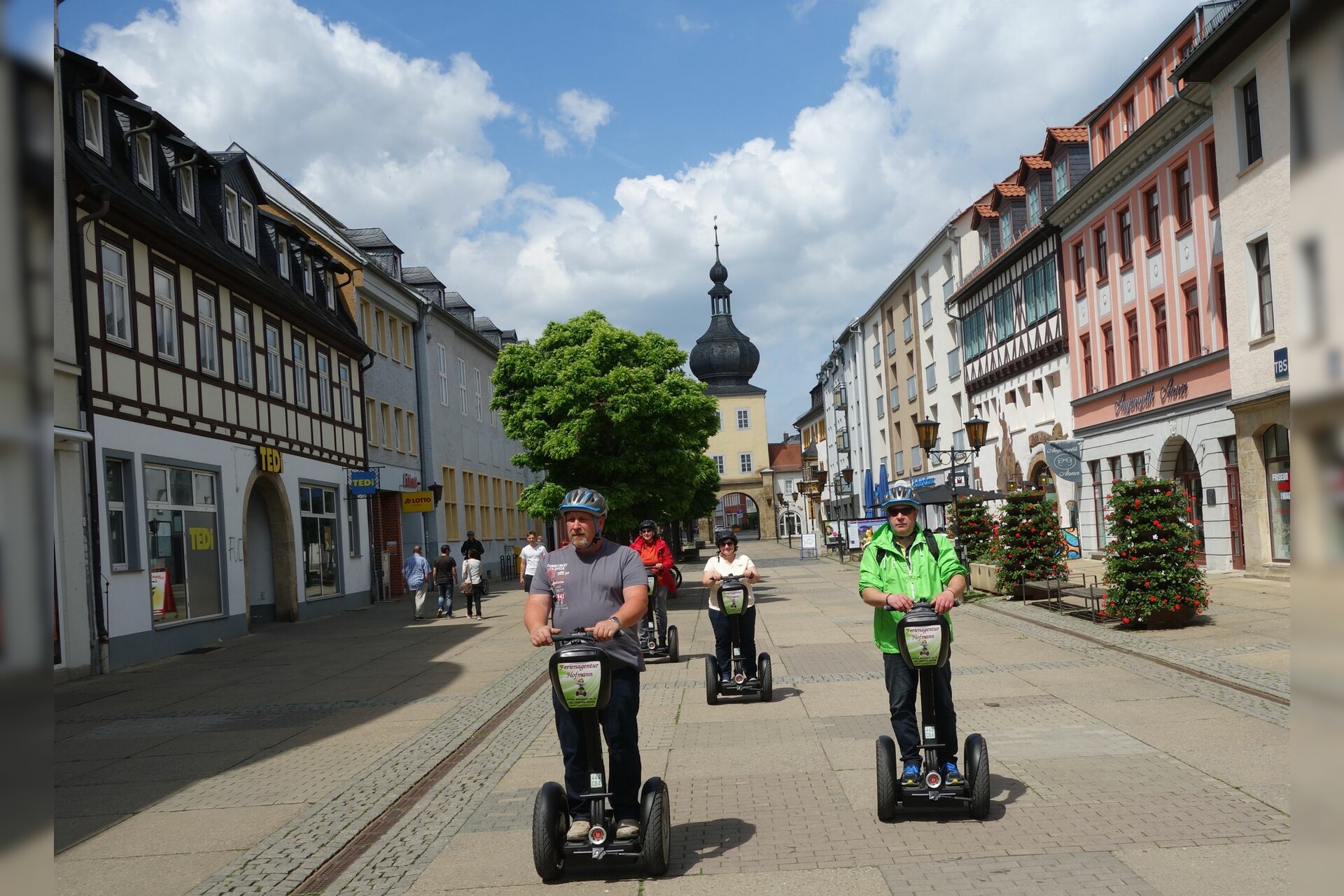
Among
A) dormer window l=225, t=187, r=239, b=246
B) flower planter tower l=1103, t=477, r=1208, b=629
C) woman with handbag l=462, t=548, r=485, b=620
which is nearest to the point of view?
flower planter tower l=1103, t=477, r=1208, b=629

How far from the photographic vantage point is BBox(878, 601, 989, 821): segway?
6.75m

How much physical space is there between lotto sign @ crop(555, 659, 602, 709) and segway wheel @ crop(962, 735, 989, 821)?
7.67 feet

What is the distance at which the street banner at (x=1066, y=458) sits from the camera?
33406 millimetres

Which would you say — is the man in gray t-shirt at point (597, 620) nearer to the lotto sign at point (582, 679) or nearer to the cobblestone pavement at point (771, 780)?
the lotto sign at point (582, 679)

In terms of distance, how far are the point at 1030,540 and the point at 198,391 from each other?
1594 cm

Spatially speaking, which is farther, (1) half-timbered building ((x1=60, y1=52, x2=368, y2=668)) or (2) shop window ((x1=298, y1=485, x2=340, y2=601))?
(2) shop window ((x1=298, y1=485, x2=340, y2=601))

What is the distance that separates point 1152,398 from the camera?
2852cm

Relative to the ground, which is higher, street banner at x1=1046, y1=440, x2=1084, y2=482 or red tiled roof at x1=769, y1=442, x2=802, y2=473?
red tiled roof at x1=769, y1=442, x2=802, y2=473

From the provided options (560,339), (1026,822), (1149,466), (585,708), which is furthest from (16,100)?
(560,339)

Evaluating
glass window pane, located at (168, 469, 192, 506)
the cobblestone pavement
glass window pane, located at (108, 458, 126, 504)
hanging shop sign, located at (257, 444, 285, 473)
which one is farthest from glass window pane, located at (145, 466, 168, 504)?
the cobblestone pavement

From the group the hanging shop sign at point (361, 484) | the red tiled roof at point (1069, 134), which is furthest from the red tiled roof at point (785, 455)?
the hanging shop sign at point (361, 484)

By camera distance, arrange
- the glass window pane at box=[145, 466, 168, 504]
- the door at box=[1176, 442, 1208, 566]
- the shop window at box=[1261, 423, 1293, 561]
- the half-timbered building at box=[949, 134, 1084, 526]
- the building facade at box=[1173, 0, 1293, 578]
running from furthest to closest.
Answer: the half-timbered building at box=[949, 134, 1084, 526]
the door at box=[1176, 442, 1208, 566]
the shop window at box=[1261, 423, 1293, 561]
the building facade at box=[1173, 0, 1293, 578]
the glass window pane at box=[145, 466, 168, 504]

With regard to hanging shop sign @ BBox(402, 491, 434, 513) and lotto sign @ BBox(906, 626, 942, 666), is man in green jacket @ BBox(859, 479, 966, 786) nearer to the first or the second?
lotto sign @ BBox(906, 626, 942, 666)

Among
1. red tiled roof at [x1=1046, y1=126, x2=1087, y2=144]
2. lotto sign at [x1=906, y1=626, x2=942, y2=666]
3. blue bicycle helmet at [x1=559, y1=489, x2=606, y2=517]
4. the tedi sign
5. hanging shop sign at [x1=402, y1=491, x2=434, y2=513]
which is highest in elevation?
red tiled roof at [x1=1046, y1=126, x2=1087, y2=144]
